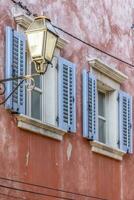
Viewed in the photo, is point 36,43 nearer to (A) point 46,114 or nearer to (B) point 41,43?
(B) point 41,43

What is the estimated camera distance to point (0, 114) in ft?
37.5

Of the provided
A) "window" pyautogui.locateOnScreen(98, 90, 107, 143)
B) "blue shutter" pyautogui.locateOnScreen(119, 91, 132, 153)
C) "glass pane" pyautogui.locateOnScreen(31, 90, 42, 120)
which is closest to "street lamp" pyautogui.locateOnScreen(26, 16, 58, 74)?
"glass pane" pyautogui.locateOnScreen(31, 90, 42, 120)

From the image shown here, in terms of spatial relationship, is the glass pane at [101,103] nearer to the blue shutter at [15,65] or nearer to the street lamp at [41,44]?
the blue shutter at [15,65]

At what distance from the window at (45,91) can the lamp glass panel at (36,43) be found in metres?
2.06

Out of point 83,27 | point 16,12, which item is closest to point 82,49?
point 83,27

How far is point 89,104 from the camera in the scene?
14.2 meters

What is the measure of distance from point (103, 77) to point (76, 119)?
5.25 feet

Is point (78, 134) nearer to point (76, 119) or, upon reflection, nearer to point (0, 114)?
point (76, 119)

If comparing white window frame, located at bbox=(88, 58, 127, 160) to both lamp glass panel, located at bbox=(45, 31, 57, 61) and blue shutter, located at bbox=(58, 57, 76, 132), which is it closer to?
blue shutter, located at bbox=(58, 57, 76, 132)

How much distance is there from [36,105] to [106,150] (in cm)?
240

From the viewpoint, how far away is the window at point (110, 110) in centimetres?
1471

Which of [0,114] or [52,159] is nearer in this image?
[0,114]

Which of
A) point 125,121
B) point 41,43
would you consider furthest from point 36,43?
point 125,121

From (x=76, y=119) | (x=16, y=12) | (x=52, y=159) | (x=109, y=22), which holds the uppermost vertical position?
(x=109, y=22)
